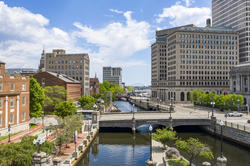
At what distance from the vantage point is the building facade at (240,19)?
131 m

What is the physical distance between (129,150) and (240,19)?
12668cm

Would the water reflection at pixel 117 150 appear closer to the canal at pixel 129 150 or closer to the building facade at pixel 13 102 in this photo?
the canal at pixel 129 150

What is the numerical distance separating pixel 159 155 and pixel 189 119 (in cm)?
2580

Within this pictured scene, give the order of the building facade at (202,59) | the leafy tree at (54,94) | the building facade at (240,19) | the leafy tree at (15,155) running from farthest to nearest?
the building facade at (240,19) → the building facade at (202,59) → the leafy tree at (54,94) → the leafy tree at (15,155)

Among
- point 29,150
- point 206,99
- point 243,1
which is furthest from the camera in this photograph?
point 243,1

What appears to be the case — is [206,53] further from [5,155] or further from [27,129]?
[5,155]

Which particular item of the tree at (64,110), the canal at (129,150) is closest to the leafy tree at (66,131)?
the canal at (129,150)

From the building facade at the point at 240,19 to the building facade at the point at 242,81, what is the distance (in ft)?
127

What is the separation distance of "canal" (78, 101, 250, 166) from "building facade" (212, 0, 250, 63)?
3920 inches

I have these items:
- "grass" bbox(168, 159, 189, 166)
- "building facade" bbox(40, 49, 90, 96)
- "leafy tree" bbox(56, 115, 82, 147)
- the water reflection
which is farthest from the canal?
"building facade" bbox(40, 49, 90, 96)

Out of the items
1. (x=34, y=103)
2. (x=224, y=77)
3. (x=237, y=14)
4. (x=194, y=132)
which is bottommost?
(x=194, y=132)

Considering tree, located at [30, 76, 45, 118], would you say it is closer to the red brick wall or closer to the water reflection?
the red brick wall

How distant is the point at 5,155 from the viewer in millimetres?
24578

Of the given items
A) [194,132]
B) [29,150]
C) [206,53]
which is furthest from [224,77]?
[29,150]
